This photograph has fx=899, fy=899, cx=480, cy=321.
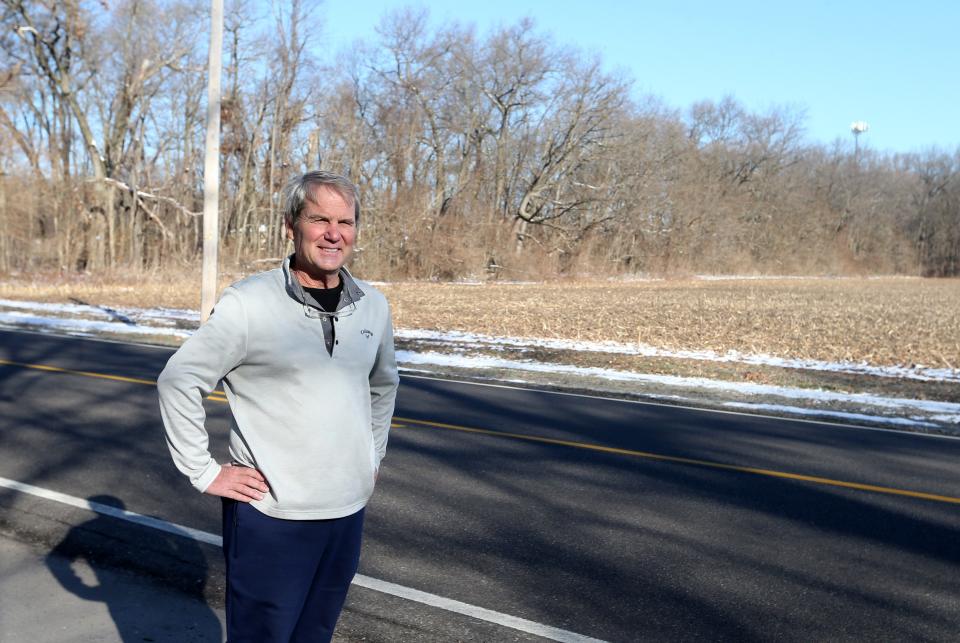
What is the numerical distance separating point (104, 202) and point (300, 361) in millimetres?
42752

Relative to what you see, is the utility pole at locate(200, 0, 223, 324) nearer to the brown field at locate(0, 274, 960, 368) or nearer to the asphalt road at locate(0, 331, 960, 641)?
the brown field at locate(0, 274, 960, 368)

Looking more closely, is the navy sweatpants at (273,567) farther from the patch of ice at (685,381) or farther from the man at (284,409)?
the patch of ice at (685,381)

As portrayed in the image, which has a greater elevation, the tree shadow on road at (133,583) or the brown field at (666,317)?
the brown field at (666,317)

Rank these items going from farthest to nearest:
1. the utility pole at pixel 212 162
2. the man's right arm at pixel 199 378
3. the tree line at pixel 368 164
A: the tree line at pixel 368 164 → the utility pole at pixel 212 162 → the man's right arm at pixel 199 378

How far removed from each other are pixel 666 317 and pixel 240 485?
930 inches

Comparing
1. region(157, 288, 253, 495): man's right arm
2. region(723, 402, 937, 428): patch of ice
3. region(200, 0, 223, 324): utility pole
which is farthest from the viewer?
region(200, 0, 223, 324): utility pole

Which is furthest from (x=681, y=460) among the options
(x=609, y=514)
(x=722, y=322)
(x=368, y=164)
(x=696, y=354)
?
(x=368, y=164)

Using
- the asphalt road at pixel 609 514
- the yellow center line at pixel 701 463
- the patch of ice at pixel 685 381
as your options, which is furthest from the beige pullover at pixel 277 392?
the patch of ice at pixel 685 381

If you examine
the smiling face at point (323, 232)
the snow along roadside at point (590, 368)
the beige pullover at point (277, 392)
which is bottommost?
the snow along roadside at point (590, 368)

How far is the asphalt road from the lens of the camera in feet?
15.4

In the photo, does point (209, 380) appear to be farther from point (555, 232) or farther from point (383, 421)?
point (555, 232)

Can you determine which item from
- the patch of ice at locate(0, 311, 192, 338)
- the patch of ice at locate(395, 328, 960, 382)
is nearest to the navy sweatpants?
the patch of ice at locate(395, 328, 960, 382)

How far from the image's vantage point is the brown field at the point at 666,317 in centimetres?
1911

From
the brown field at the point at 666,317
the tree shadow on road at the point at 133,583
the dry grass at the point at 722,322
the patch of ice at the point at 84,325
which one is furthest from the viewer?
the patch of ice at the point at 84,325
